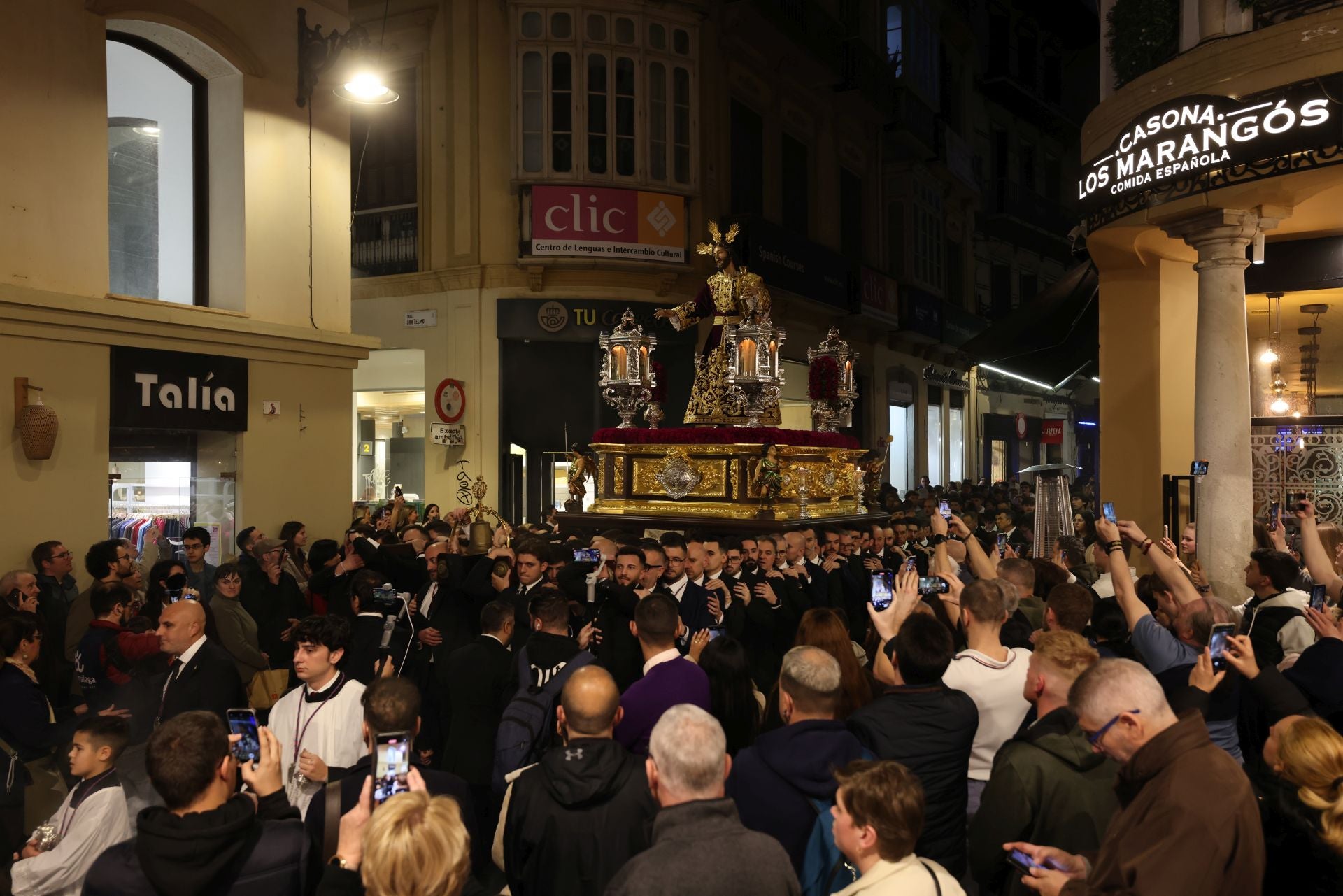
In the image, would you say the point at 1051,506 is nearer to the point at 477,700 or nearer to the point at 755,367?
the point at 755,367

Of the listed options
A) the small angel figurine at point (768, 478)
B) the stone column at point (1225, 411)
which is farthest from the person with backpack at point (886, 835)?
the small angel figurine at point (768, 478)

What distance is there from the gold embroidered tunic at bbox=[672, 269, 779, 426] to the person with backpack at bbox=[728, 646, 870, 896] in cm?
941

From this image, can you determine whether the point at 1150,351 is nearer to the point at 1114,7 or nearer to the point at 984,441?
the point at 1114,7

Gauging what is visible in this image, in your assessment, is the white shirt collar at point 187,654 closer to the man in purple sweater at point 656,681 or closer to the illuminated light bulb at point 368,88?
the man in purple sweater at point 656,681

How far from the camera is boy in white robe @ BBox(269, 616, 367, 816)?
14.3 ft

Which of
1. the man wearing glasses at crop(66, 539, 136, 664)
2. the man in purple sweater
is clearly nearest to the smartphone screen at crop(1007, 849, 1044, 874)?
the man in purple sweater

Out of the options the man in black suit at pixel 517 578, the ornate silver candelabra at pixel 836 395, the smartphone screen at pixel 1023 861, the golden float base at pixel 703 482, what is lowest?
the smartphone screen at pixel 1023 861

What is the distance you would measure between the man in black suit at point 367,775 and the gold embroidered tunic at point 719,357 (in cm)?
961

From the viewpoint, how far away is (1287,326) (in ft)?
39.1

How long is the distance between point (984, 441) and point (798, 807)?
3121 centimetres

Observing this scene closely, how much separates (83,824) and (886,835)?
2877 millimetres

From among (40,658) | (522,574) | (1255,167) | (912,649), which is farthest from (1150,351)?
(40,658)

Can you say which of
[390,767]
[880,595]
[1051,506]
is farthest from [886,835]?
[1051,506]

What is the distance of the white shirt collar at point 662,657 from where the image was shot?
4.75 meters
